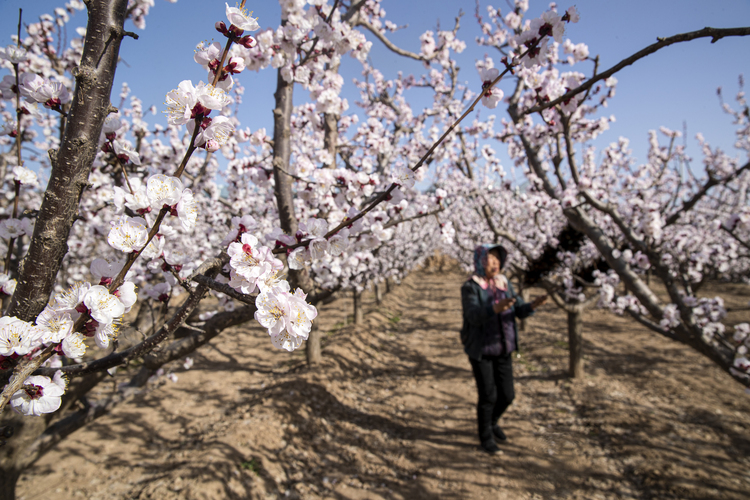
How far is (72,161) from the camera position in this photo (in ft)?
3.27

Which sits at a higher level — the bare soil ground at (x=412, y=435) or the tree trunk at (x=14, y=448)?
the tree trunk at (x=14, y=448)

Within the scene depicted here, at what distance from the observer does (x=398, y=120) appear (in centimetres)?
711

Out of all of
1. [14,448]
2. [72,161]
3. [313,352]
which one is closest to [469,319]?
[72,161]

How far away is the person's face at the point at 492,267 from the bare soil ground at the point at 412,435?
222 centimetres

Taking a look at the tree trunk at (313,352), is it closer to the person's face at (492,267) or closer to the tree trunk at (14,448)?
the person's face at (492,267)

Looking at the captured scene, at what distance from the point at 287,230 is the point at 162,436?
4594mm

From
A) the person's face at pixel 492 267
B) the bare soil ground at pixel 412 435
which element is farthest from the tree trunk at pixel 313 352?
the person's face at pixel 492 267

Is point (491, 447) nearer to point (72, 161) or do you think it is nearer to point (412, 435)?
point (412, 435)

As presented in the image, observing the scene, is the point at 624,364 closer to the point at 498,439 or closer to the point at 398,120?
the point at 498,439

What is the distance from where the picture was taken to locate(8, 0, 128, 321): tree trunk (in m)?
0.98

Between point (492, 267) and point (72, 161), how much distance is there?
11.6 feet

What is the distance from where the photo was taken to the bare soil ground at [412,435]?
3510mm

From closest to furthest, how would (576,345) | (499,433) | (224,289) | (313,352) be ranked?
(224,289) < (499,433) < (576,345) < (313,352)

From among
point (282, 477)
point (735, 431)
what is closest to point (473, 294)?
point (282, 477)
